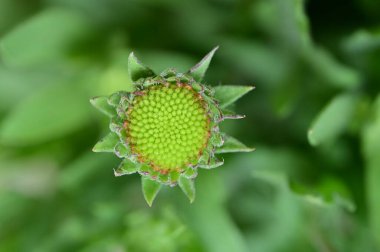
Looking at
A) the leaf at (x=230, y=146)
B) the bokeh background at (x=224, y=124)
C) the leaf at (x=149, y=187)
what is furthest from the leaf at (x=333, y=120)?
the leaf at (x=149, y=187)

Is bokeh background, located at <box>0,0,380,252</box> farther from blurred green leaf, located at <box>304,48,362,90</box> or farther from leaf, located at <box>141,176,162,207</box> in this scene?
leaf, located at <box>141,176,162,207</box>

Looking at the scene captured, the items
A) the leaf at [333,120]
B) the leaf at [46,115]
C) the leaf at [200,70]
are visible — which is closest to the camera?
the leaf at [200,70]

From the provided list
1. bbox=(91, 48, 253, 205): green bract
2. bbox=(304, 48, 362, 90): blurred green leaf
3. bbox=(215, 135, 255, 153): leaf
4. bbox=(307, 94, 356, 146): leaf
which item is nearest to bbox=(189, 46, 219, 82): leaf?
bbox=(91, 48, 253, 205): green bract

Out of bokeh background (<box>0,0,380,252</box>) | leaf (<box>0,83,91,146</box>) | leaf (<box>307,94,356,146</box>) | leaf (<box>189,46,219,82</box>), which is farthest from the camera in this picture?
leaf (<box>0,83,91,146</box>)

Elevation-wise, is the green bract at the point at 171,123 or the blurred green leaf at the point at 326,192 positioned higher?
the green bract at the point at 171,123

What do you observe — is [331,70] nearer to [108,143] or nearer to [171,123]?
[171,123]

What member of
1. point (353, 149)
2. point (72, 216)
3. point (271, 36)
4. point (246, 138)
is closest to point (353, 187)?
point (353, 149)

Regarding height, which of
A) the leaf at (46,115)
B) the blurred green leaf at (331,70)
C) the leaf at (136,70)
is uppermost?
the leaf at (136,70)

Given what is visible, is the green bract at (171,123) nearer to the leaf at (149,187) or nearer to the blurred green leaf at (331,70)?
the leaf at (149,187)
